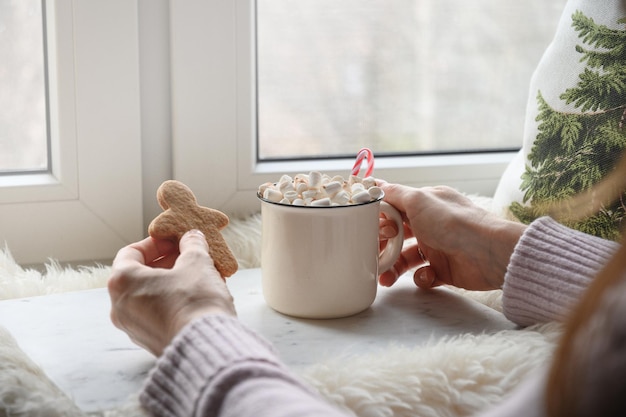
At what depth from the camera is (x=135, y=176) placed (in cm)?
122

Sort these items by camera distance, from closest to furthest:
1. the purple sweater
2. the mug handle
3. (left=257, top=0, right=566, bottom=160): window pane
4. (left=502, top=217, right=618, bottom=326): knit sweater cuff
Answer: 1. the purple sweater
2. (left=502, top=217, right=618, bottom=326): knit sweater cuff
3. the mug handle
4. (left=257, top=0, right=566, bottom=160): window pane

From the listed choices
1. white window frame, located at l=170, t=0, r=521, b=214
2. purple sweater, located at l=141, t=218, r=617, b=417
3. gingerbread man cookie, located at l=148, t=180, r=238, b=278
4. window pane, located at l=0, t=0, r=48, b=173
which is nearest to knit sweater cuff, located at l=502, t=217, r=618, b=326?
Answer: purple sweater, located at l=141, t=218, r=617, b=417

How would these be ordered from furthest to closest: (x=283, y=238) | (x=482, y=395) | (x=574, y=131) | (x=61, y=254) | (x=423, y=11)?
(x=423, y=11)
(x=61, y=254)
(x=574, y=131)
(x=283, y=238)
(x=482, y=395)

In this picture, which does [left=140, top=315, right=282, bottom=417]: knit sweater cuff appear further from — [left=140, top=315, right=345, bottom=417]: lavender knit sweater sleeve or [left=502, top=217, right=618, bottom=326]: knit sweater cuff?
[left=502, top=217, right=618, bottom=326]: knit sweater cuff

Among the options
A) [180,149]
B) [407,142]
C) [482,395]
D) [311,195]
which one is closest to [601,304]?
[482,395]

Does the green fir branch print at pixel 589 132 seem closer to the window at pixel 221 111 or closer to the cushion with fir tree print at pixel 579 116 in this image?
the cushion with fir tree print at pixel 579 116

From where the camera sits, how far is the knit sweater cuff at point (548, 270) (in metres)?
0.90

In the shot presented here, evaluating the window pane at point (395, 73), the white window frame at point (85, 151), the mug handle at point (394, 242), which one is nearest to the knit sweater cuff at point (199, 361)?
the mug handle at point (394, 242)

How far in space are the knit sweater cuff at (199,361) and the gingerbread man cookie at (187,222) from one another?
19 cm

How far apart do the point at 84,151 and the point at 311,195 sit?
0.42 m

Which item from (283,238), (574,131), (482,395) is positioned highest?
(574,131)

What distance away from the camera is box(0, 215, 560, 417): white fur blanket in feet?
2.36

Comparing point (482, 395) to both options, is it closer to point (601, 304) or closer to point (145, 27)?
point (601, 304)

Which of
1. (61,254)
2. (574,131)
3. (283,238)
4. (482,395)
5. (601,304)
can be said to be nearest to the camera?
(601,304)
